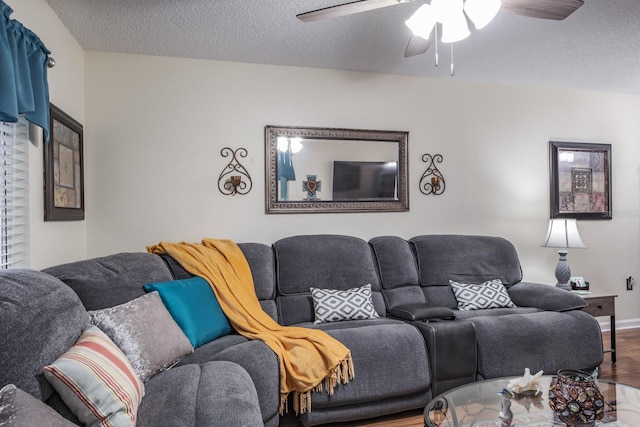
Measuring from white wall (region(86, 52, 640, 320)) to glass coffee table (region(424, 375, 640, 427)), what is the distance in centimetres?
201

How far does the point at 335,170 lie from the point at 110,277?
2.05 meters

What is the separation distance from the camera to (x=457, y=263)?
357 cm

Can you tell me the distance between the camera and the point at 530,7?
2004 millimetres

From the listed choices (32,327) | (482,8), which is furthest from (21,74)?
(482,8)

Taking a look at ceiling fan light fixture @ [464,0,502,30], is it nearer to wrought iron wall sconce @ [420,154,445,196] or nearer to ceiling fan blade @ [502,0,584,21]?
ceiling fan blade @ [502,0,584,21]

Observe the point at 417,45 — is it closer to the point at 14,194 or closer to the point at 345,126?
the point at 345,126

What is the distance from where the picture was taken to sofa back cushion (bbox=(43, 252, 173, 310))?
2141 mm

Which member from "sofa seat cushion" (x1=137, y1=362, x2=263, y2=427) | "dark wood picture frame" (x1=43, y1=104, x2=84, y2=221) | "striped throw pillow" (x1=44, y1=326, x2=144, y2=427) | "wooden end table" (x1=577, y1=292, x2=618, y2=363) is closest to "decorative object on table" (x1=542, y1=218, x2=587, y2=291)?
"wooden end table" (x1=577, y1=292, x2=618, y2=363)

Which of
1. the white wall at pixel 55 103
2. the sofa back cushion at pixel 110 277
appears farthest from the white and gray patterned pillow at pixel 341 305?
the white wall at pixel 55 103

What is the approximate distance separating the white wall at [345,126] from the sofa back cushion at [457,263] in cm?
42

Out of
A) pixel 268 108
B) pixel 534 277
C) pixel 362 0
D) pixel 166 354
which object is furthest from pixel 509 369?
pixel 268 108

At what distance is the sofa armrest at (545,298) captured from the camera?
3145 millimetres

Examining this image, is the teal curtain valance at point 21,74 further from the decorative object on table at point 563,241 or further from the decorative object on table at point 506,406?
the decorative object on table at point 563,241

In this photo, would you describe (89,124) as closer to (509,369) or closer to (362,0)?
(362,0)
